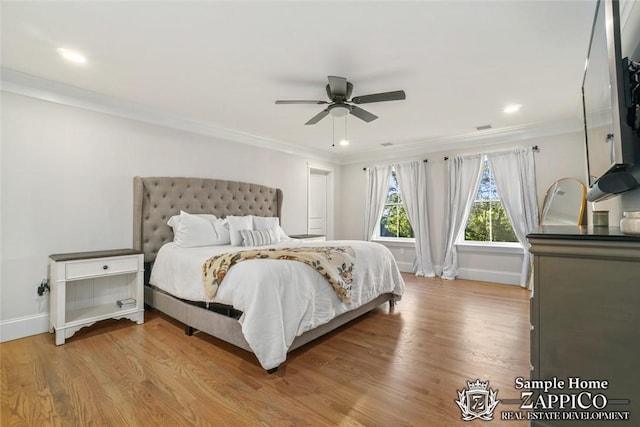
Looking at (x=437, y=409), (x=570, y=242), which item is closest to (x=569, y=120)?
(x=570, y=242)

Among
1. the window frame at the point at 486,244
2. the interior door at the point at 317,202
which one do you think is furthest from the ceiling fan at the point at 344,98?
the interior door at the point at 317,202

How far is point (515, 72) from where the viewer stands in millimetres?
2748

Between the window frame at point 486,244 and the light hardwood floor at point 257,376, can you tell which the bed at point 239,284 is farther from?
the window frame at point 486,244

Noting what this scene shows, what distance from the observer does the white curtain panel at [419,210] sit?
17.9 ft

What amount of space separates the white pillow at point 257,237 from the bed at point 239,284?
0.29m

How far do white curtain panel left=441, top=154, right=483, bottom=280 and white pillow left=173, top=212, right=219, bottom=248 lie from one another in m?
4.07

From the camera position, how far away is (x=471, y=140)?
502cm

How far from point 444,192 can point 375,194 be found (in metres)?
1.42

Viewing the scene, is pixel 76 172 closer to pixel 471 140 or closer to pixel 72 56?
pixel 72 56

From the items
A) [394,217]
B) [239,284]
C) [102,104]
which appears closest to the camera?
[239,284]

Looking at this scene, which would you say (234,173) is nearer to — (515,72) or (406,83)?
(406,83)

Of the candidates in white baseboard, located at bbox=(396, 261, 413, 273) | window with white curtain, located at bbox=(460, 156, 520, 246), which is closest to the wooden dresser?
window with white curtain, located at bbox=(460, 156, 520, 246)

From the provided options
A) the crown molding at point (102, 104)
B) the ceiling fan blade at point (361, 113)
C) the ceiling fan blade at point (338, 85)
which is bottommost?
the ceiling fan blade at point (361, 113)

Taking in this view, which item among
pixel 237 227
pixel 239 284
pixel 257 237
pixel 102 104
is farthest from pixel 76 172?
pixel 239 284
